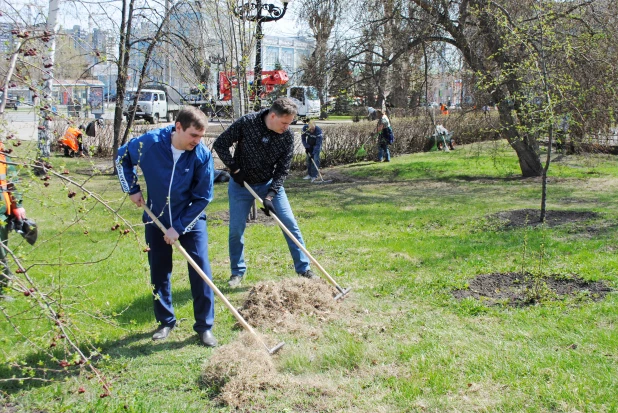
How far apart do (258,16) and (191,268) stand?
5.86 metres

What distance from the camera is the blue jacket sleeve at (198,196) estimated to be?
4.38 metres

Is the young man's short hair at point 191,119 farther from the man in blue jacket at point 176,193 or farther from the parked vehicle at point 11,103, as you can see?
the parked vehicle at point 11,103

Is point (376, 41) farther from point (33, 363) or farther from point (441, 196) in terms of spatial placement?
point (33, 363)

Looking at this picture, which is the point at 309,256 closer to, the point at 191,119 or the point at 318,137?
the point at 191,119

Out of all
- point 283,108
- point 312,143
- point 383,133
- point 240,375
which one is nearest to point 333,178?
point 312,143

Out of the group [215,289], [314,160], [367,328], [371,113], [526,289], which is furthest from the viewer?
[371,113]

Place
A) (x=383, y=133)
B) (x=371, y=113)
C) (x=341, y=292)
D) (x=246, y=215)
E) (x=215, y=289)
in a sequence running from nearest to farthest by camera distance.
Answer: (x=215, y=289) → (x=341, y=292) → (x=246, y=215) → (x=383, y=133) → (x=371, y=113)

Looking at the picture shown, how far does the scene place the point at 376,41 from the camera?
44.4 ft

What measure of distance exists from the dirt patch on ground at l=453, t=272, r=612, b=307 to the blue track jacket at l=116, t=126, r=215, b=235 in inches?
98.8

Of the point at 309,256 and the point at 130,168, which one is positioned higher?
the point at 130,168

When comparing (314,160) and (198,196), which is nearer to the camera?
(198,196)

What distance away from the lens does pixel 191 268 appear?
4496 millimetres

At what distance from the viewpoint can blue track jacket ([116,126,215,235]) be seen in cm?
433

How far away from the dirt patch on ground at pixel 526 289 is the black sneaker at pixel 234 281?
212 centimetres
